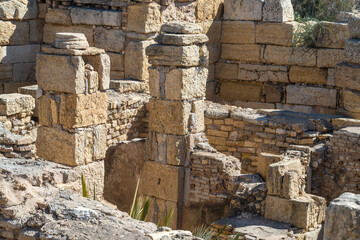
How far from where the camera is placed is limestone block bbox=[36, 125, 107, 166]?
12.1 metres

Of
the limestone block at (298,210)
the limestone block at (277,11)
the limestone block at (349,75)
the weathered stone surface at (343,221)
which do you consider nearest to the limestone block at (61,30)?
the limestone block at (277,11)

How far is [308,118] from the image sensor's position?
44.5 ft

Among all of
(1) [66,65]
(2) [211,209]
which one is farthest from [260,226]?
(1) [66,65]

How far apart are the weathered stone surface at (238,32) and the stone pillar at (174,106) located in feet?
13.5

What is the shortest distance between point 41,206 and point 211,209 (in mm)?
5451

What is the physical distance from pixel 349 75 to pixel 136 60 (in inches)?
153

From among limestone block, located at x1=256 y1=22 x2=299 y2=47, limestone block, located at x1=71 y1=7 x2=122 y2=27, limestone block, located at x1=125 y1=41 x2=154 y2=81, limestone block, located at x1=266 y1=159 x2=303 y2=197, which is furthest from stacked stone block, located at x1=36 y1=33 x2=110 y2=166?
limestone block, located at x1=256 y1=22 x2=299 y2=47

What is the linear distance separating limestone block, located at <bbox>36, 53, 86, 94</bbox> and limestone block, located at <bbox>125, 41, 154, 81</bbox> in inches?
120

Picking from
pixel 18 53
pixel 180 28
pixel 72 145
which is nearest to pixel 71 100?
pixel 72 145

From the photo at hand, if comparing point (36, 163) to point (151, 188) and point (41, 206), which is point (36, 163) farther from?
point (151, 188)

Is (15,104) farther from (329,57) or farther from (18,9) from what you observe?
(329,57)

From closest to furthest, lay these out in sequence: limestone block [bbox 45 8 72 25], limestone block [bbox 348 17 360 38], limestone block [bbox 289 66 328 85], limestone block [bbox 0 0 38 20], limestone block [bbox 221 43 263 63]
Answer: limestone block [bbox 348 17 360 38]
limestone block [bbox 0 0 38 20]
limestone block [bbox 45 8 72 25]
limestone block [bbox 289 66 328 85]
limestone block [bbox 221 43 263 63]

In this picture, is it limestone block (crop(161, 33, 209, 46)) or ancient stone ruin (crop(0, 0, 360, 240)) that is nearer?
ancient stone ruin (crop(0, 0, 360, 240))

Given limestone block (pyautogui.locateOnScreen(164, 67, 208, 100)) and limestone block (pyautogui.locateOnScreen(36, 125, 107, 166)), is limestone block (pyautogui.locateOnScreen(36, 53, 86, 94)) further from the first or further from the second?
limestone block (pyautogui.locateOnScreen(164, 67, 208, 100))
